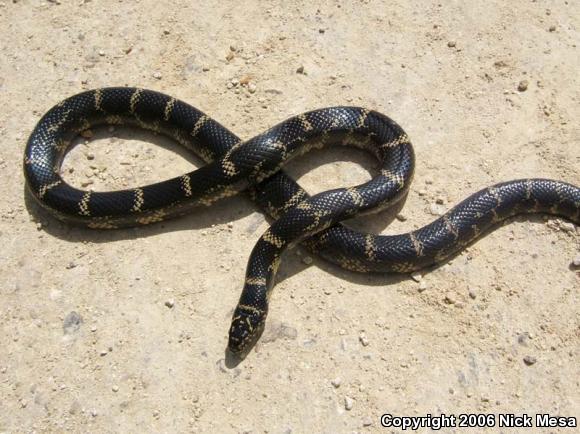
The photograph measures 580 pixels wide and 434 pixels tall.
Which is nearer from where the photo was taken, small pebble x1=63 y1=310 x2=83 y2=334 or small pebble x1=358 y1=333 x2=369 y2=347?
small pebble x1=358 y1=333 x2=369 y2=347

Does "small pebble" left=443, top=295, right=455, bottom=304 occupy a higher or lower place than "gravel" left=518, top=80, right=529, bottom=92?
lower

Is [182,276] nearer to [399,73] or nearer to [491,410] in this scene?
[491,410]

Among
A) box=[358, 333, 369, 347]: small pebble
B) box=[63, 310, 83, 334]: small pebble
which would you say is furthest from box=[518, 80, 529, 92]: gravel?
box=[63, 310, 83, 334]: small pebble

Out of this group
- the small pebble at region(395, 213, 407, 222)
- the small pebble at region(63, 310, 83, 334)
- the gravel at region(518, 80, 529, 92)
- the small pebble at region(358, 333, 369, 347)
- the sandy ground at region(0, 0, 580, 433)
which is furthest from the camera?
the gravel at region(518, 80, 529, 92)

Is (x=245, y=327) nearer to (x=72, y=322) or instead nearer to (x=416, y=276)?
(x=72, y=322)

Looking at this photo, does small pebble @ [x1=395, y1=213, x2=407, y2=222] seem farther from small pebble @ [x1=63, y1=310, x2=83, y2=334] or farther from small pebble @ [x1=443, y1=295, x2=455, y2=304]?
small pebble @ [x1=63, y1=310, x2=83, y2=334]

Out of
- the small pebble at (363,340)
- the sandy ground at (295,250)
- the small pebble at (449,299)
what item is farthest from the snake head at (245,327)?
the small pebble at (449,299)

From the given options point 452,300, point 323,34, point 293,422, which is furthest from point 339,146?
point 293,422
